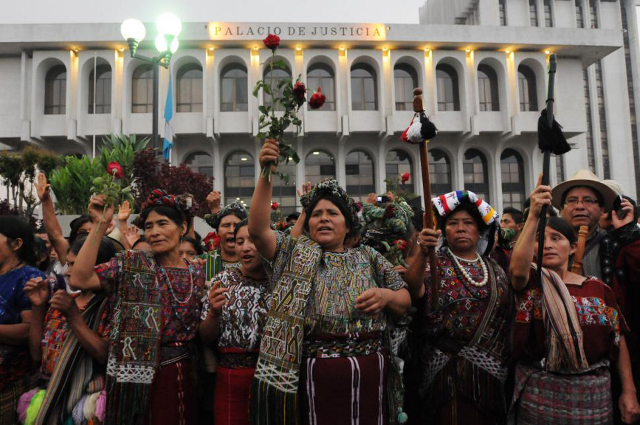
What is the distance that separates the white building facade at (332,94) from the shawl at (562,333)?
21183mm

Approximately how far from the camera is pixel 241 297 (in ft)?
8.72

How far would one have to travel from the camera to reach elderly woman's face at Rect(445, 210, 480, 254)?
9.01 feet

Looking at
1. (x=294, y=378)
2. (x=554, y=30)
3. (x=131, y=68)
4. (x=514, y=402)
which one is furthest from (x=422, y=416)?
(x=554, y=30)

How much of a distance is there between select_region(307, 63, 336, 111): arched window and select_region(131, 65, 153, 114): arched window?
30.0ft

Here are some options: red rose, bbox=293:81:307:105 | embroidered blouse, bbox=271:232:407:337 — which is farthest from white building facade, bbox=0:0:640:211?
red rose, bbox=293:81:307:105

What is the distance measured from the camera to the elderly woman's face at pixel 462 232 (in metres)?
2.75

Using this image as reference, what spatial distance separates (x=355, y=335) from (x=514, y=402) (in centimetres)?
110

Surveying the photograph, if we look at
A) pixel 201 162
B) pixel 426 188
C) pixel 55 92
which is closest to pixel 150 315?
pixel 426 188

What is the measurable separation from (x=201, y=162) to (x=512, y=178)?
1905cm

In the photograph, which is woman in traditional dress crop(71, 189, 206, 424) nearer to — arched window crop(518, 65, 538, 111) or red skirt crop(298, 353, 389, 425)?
red skirt crop(298, 353, 389, 425)

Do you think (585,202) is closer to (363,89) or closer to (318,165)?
(318,165)

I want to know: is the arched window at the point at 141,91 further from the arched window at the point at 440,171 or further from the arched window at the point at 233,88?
the arched window at the point at 440,171

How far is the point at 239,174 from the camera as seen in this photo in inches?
987

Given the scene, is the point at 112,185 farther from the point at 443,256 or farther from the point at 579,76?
the point at 579,76
